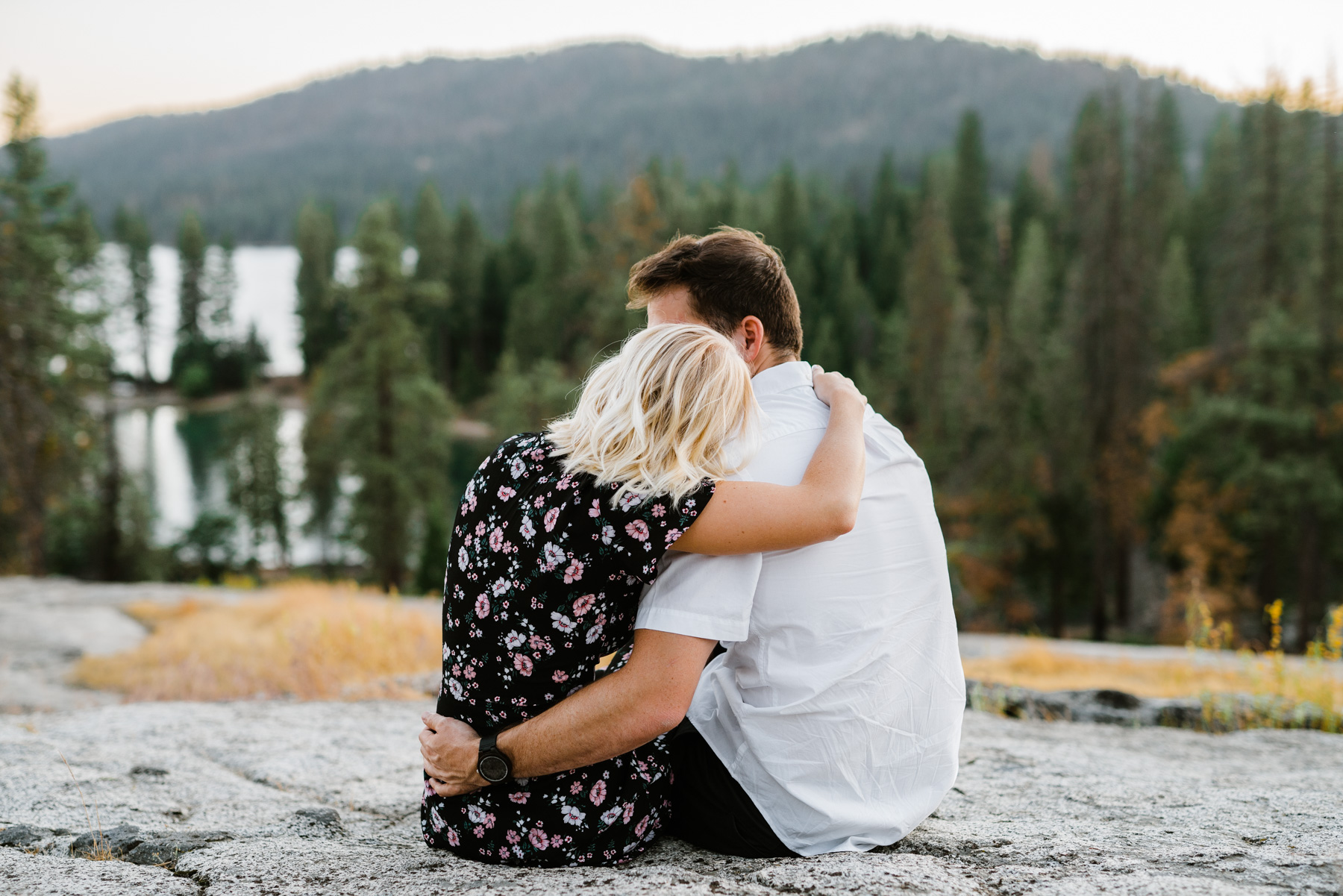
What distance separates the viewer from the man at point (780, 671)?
2.05 m

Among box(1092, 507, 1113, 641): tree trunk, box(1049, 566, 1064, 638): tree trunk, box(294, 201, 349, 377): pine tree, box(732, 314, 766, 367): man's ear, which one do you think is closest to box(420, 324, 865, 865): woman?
box(732, 314, 766, 367): man's ear

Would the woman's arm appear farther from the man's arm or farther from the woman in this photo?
the man's arm

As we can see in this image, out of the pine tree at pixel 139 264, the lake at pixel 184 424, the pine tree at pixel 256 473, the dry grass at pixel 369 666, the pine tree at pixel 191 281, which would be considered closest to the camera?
the dry grass at pixel 369 666

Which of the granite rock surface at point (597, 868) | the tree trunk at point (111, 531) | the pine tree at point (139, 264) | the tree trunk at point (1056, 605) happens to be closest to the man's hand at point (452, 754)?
the granite rock surface at point (597, 868)

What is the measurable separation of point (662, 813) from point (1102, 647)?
384 inches

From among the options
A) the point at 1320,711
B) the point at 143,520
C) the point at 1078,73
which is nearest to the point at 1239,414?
the point at 1320,711

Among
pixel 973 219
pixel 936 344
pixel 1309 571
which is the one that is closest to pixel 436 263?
pixel 973 219

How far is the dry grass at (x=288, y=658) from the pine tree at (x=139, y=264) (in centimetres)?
6142

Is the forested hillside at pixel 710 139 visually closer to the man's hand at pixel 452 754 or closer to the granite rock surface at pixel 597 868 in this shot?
the granite rock surface at pixel 597 868

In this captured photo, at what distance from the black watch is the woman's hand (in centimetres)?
116

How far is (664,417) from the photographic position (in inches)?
79.3

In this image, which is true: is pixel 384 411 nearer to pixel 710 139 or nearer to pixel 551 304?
pixel 551 304

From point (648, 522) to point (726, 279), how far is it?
0.82m

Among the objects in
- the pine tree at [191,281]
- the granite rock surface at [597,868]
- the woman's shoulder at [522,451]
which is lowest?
the granite rock surface at [597,868]
